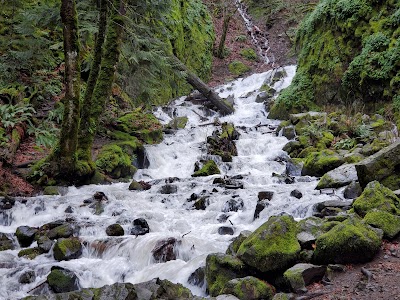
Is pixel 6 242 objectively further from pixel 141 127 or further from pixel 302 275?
pixel 141 127

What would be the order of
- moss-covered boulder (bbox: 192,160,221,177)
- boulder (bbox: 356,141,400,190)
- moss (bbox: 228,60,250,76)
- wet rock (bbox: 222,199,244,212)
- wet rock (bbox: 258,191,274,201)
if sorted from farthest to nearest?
moss (bbox: 228,60,250,76)
moss-covered boulder (bbox: 192,160,221,177)
wet rock (bbox: 258,191,274,201)
wet rock (bbox: 222,199,244,212)
boulder (bbox: 356,141,400,190)

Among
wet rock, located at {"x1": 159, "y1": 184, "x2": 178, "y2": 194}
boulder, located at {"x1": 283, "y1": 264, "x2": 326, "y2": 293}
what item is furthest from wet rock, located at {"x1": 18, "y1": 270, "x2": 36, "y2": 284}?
wet rock, located at {"x1": 159, "y1": 184, "x2": 178, "y2": 194}

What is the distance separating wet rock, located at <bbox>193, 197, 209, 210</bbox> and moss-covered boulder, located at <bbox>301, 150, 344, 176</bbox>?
3.60m

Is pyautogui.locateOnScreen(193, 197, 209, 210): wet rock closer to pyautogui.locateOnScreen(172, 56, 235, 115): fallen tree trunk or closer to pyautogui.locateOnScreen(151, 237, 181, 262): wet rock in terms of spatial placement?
pyautogui.locateOnScreen(151, 237, 181, 262): wet rock

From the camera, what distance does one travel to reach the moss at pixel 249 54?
30094mm

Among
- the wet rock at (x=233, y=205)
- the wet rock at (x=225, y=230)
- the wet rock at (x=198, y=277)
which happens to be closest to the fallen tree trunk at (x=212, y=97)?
the wet rock at (x=233, y=205)

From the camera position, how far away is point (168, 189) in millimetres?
10070

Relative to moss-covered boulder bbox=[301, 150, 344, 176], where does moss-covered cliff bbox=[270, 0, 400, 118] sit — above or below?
above

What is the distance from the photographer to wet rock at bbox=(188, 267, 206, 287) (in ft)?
17.6

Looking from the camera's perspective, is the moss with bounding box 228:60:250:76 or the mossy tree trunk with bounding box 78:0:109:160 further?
the moss with bounding box 228:60:250:76

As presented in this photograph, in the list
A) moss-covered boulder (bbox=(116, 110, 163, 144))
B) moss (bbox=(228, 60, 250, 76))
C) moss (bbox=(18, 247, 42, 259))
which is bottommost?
moss (bbox=(18, 247, 42, 259))


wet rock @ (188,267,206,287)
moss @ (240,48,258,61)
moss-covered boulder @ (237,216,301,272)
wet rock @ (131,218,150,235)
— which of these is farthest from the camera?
moss @ (240,48,258,61)

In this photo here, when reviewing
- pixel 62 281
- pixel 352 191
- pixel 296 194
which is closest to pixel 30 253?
pixel 62 281

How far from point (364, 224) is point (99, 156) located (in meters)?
8.08
